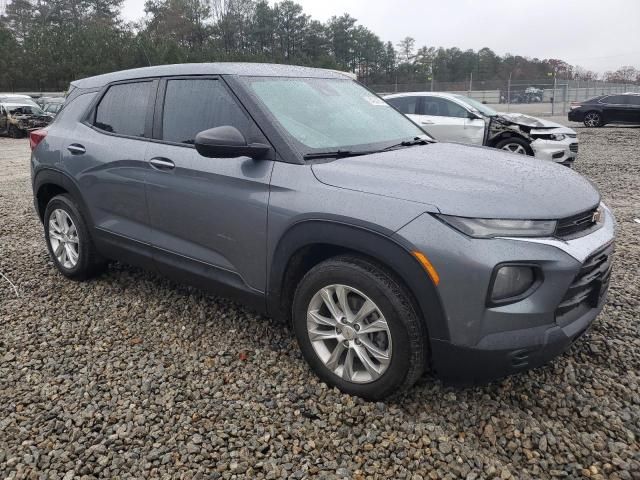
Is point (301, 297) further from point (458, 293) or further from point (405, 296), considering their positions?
point (458, 293)

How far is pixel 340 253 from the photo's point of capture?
261cm

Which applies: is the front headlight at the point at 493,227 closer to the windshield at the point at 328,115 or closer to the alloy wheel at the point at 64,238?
the windshield at the point at 328,115

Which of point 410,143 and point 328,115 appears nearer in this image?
point 328,115

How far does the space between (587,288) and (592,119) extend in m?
19.2

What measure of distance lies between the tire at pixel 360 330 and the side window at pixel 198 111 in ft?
2.95

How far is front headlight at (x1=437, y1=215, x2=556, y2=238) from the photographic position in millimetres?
2176

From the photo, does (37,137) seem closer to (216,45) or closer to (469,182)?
(469,182)

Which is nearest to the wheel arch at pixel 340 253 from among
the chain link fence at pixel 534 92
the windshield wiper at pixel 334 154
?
the windshield wiper at pixel 334 154

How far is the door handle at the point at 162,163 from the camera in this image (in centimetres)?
322

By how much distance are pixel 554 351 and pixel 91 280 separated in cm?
356

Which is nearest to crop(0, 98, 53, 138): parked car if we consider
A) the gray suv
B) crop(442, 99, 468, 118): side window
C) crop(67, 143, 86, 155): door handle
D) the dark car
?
crop(442, 99, 468, 118): side window

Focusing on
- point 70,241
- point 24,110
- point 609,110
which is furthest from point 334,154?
point 24,110

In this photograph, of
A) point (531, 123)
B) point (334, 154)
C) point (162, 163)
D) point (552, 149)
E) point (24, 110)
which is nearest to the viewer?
point (334, 154)

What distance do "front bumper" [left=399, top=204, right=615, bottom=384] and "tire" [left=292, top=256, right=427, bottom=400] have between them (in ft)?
0.49
